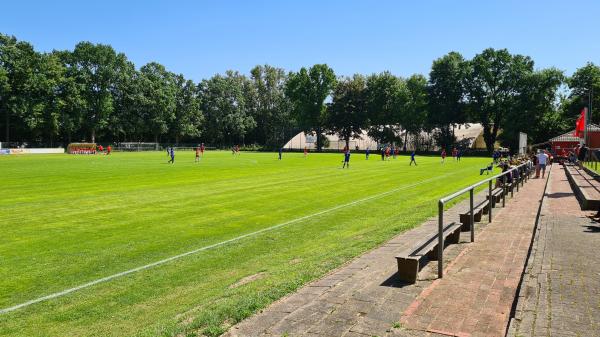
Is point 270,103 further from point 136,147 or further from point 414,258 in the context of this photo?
point 414,258

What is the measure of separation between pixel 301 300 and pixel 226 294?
4.80 ft

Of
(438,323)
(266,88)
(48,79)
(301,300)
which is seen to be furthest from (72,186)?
(266,88)

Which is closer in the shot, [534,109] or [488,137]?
[534,109]

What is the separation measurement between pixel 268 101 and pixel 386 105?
3243 cm

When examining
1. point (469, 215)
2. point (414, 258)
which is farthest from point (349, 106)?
point (414, 258)

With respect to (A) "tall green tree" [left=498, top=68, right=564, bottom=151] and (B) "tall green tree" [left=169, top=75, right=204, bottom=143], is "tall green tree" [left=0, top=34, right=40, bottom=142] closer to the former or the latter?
(B) "tall green tree" [left=169, top=75, right=204, bottom=143]

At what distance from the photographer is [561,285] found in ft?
18.6

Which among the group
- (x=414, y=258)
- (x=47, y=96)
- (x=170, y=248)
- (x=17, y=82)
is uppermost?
(x=17, y=82)

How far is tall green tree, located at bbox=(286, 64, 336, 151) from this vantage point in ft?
311

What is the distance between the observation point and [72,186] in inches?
814

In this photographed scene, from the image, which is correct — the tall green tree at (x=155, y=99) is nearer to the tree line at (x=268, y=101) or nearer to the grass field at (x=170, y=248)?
the tree line at (x=268, y=101)

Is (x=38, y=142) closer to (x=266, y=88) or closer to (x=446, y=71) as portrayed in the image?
(x=266, y=88)

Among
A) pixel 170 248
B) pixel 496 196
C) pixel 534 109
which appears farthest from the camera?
pixel 534 109

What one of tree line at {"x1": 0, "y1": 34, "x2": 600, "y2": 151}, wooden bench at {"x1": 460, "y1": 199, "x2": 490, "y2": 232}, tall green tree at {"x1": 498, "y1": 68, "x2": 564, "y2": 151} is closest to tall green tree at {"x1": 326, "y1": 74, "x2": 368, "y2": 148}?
tree line at {"x1": 0, "y1": 34, "x2": 600, "y2": 151}
